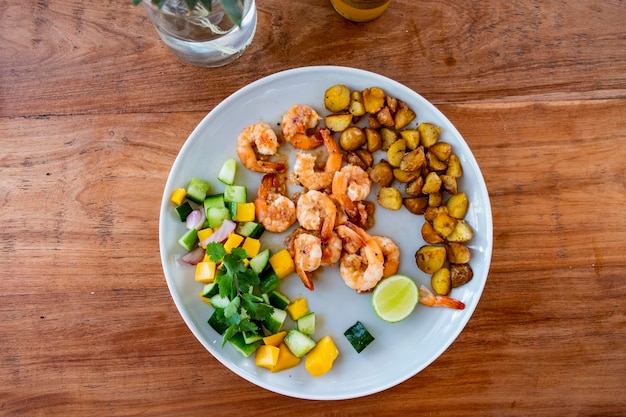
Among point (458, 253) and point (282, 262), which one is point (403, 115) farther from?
point (282, 262)

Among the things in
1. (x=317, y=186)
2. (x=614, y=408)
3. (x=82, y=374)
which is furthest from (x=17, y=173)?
(x=614, y=408)

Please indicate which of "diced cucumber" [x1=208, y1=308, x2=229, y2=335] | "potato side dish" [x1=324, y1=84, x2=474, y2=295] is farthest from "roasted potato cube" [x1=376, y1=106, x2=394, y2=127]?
"diced cucumber" [x1=208, y1=308, x2=229, y2=335]

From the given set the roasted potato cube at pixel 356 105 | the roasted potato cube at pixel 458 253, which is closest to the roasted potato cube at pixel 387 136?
the roasted potato cube at pixel 356 105

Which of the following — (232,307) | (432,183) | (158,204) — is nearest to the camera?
(232,307)

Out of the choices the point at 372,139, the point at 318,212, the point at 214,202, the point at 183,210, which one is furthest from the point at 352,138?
the point at 183,210

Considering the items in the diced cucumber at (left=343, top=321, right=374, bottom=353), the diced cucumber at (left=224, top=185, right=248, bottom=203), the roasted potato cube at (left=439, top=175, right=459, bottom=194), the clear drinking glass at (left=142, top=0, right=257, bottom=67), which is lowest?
the diced cucumber at (left=343, top=321, right=374, bottom=353)

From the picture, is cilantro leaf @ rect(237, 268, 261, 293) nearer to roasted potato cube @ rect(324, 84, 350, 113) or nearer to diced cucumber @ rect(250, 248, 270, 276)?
diced cucumber @ rect(250, 248, 270, 276)
